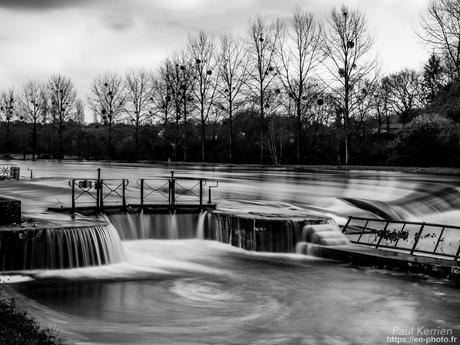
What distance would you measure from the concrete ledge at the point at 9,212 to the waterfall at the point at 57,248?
123 cm

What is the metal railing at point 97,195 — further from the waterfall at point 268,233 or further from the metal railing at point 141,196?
the waterfall at point 268,233

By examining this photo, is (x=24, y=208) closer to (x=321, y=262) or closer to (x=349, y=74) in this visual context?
(x=321, y=262)

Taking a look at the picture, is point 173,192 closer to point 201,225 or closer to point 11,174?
point 201,225

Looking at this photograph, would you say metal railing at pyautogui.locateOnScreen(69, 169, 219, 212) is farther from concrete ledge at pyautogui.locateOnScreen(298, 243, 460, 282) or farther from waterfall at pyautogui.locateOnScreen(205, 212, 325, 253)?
concrete ledge at pyautogui.locateOnScreen(298, 243, 460, 282)

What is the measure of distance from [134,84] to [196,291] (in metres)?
71.1

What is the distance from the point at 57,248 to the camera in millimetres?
14078

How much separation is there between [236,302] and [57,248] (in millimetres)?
4979

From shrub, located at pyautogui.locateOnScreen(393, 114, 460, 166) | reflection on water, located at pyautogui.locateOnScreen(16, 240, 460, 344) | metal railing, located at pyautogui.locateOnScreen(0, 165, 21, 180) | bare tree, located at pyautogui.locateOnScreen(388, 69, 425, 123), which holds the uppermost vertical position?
bare tree, located at pyautogui.locateOnScreen(388, 69, 425, 123)

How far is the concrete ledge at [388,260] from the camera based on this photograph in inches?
527

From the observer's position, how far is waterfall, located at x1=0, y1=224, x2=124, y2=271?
44.1ft

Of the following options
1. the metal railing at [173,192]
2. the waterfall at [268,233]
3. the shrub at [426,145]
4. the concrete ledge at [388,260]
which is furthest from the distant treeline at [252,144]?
the concrete ledge at [388,260]

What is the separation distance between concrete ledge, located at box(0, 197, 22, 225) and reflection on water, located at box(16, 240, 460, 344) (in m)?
2.19

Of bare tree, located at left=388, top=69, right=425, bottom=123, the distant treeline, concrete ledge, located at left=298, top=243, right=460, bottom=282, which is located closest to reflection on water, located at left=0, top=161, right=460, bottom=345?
concrete ledge, located at left=298, top=243, right=460, bottom=282

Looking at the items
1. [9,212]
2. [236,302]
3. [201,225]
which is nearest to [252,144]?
[201,225]
